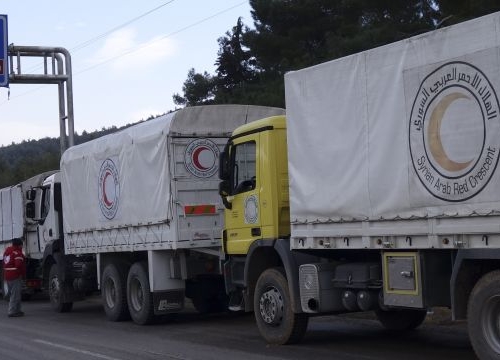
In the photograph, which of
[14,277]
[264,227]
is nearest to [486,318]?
[264,227]

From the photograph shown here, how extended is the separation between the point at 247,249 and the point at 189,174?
2.75 metres

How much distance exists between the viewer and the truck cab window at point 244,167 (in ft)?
39.9

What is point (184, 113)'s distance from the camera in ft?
47.6

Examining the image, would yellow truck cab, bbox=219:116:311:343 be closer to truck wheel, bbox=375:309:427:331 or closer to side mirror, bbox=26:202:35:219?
A: truck wheel, bbox=375:309:427:331

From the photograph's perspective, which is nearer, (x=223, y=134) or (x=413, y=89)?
(x=413, y=89)

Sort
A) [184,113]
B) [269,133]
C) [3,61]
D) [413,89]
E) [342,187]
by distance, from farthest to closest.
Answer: [3,61], [184,113], [269,133], [342,187], [413,89]

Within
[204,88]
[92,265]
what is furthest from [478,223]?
[204,88]

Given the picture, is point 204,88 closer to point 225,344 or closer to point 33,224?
point 33,224

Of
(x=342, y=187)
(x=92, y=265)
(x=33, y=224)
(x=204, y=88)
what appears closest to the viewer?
(x=342, y=187)

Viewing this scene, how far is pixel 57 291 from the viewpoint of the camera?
19188 mm

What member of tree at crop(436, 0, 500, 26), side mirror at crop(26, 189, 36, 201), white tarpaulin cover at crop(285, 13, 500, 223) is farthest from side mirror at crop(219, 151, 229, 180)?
tree at crop(436, 0, 500, 26)

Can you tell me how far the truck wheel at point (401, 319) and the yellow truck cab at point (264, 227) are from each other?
172 cm

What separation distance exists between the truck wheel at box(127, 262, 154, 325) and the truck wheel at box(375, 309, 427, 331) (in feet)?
14.7

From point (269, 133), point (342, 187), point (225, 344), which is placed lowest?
point (225, 344)
